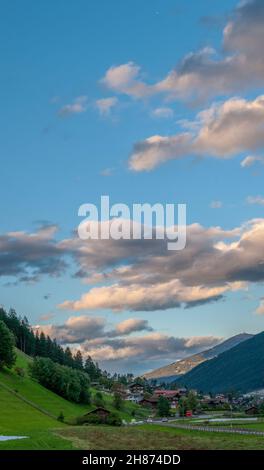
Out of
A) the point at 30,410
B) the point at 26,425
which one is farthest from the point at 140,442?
the point at 30,410

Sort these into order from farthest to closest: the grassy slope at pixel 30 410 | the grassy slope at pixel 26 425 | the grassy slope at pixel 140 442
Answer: the grassy slope at pixel 30 410
the grassy slope at pixel 140 442
the grassy slope at pixel 26 425

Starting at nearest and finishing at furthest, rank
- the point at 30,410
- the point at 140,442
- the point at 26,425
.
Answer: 1. the point at 140,442
2. the point at 26,425
3. the point at 30,410

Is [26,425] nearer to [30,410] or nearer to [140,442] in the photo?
[30,410]

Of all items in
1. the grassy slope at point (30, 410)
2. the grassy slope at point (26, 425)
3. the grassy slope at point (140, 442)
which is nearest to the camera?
the grassy slope at point (26, 425)

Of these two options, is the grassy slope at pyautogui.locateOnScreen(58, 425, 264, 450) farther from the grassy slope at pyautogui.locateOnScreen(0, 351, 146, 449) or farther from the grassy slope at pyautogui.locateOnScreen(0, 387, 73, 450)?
the grassy slope at pyautogui.locateOnScreen(0, 351, 146, 449)

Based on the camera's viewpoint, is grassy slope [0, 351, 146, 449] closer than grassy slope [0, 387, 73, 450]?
No

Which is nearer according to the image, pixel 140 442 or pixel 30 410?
pixel 140 442

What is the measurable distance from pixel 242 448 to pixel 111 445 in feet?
51.7

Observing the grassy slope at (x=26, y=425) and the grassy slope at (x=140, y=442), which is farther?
the grassy slope at (x=140, y=442)

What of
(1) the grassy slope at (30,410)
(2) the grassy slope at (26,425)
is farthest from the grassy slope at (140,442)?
(1) the grassy slope at (30,410)

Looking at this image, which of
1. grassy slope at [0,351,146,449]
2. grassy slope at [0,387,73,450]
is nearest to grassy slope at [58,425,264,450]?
grassy slope at [0,387,73,450]

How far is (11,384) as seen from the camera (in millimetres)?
190125

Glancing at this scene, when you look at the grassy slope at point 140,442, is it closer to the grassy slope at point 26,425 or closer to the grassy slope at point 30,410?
the grassy slope at point 26,425
